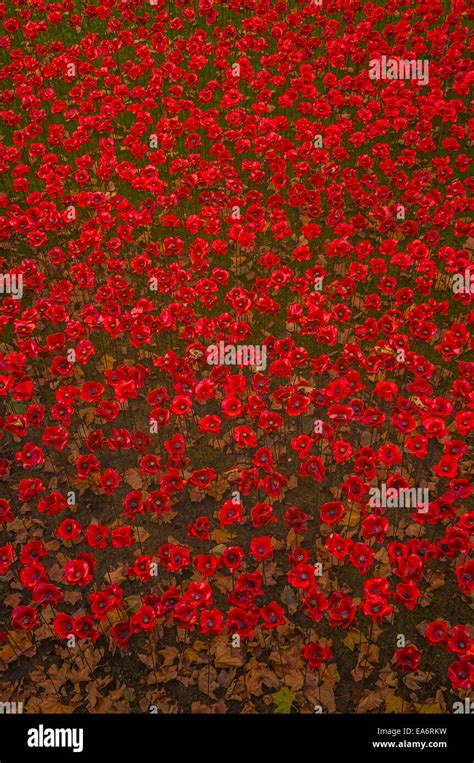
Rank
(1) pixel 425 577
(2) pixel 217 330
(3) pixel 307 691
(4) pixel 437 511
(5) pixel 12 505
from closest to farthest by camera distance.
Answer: (4) pixel 437 511
(3) pixel 307 691
(1) pixel 425 577
(5) pixel 12 505
(2) pixel 217 330

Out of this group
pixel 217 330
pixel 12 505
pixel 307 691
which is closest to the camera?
pixel 307 691

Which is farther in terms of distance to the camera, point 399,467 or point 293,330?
point 293,330

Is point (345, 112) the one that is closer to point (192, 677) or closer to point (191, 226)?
point (191, 226)
